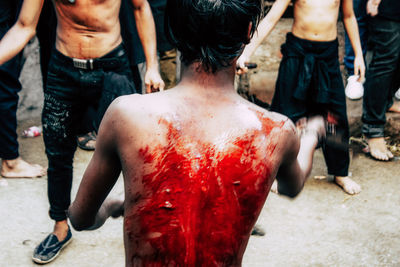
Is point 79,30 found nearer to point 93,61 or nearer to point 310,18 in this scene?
point 93,61

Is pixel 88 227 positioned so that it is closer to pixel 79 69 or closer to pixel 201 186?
pixel 201 186

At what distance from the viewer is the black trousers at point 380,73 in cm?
436

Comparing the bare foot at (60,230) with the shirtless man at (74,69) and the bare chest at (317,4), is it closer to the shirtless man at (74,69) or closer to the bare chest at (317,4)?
the shirtless man at (74,69)

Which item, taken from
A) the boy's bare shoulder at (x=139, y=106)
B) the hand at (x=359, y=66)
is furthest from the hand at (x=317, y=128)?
the hand at (x=359, y=66)

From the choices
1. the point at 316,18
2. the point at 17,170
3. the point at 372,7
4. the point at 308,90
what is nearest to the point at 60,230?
the point at 17,170

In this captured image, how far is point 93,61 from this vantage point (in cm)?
268

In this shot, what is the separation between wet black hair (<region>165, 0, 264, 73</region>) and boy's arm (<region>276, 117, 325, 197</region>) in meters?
0.37

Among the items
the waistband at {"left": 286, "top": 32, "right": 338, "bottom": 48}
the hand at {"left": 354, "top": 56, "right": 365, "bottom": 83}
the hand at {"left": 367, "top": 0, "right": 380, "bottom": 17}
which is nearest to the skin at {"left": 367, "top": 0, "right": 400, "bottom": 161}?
the hand at {"left": 354, "top": 56, "right": 365, "bottom": 83}

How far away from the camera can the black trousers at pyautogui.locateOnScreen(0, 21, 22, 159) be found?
12.4 ft

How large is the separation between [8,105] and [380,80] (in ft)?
10.9

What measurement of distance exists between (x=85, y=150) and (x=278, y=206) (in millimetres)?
1947

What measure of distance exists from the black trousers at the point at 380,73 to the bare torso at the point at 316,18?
35.6 inches

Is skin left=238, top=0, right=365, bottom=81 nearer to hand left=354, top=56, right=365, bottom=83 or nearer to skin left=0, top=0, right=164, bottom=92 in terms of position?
hand left=354, top=56, right=365, bottom=83

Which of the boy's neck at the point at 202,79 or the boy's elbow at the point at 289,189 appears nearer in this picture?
the boy's neck at the point at 202,79
